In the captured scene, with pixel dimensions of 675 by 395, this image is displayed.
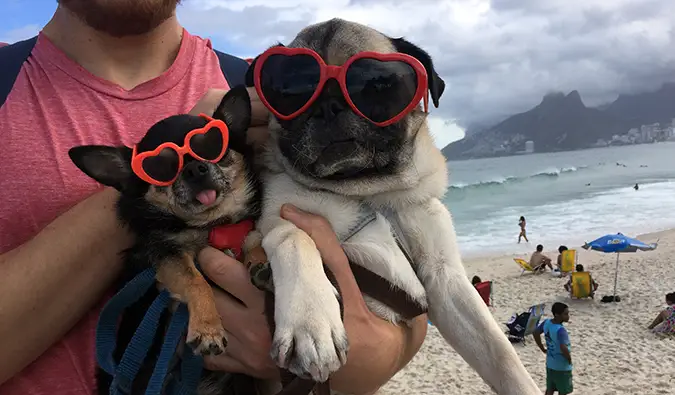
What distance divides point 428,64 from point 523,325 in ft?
36.6

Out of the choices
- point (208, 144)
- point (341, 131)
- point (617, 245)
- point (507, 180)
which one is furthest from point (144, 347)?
point (507, 180)

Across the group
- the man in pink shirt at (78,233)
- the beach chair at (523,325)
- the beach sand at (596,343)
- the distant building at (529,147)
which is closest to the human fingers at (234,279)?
the man in pink shirt at (78,233)

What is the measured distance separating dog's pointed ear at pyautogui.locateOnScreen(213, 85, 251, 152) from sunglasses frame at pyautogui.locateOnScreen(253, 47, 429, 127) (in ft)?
0.37

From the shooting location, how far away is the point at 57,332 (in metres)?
2.04

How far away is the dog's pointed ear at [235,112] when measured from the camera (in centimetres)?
229

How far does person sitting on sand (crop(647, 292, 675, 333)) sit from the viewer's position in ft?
41.5

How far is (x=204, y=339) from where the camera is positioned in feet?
6.39

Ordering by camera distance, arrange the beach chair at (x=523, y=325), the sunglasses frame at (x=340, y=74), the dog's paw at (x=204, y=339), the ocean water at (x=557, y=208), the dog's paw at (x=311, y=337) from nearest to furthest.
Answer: the dog's paw at (x=311, y=337)
the dog's paw at (x=204, y=339)
the sunglasses frame at (x=340, y=74)
the beach chair at (x=523, y=325)
the ocean water at (x=557, y=208)

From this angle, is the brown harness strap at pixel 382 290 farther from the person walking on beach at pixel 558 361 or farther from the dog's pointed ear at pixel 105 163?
the person walking on beach at pixel 558 361

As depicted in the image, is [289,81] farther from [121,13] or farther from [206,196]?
[121,13]

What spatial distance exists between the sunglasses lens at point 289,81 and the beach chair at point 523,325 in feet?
36.5

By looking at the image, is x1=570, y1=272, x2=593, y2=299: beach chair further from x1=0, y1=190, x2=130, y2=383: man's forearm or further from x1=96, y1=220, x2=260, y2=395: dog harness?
x1=0, y1=190, x2=130, y2=383: man's forearm

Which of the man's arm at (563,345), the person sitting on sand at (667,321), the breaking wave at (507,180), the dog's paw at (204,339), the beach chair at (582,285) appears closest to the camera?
the dog's paw at (204,339)

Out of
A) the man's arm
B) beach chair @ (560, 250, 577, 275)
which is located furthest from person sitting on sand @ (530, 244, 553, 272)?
the man's arm
